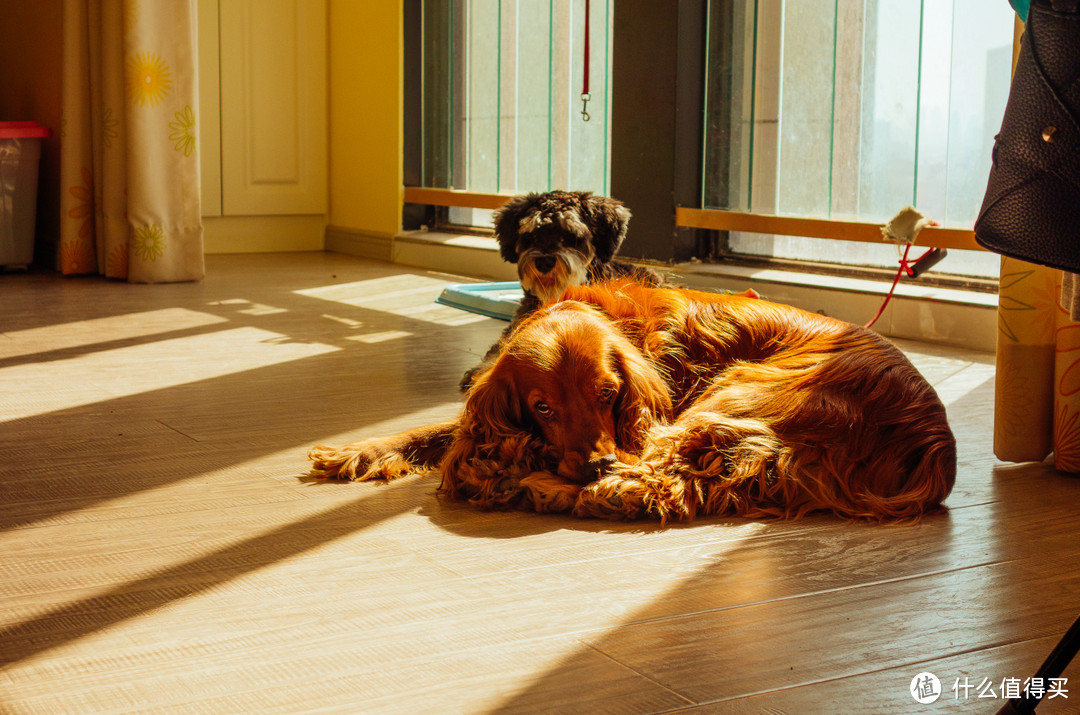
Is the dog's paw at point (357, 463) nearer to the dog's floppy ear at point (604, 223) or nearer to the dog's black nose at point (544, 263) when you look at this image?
the dog's black nose at point (544, 263)

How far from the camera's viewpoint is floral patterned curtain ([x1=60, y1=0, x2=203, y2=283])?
16.2ft

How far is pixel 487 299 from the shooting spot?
12.2ft

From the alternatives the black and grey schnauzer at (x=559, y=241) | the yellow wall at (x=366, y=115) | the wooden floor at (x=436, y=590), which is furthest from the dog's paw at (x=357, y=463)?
the yellow wall at (x=366, y=115)

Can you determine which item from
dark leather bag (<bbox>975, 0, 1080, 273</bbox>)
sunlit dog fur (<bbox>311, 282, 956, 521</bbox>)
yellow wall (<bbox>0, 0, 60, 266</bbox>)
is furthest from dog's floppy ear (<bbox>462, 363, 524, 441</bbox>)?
yellow wall (<bbox>0, 0, 60, 266</bbox>)

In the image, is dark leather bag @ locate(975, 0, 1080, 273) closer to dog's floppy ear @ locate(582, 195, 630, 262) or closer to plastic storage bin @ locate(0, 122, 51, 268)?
dog's floppy ear @ locate(582, 195, 630, 262)

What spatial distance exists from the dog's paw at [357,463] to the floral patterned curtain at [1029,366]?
3.80 feet

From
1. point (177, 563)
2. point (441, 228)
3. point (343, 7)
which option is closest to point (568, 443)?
point (177, 563)

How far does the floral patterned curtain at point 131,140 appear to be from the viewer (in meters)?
4.94

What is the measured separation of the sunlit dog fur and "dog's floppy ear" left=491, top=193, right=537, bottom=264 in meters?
1.09

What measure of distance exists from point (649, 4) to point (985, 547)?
322 centimetres

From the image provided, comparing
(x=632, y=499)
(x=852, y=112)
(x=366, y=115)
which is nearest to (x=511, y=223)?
(x=632, y=499)

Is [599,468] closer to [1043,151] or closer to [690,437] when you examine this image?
[690,437]

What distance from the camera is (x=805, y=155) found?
3994 millimetres

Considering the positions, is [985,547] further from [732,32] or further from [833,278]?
[732,32]
